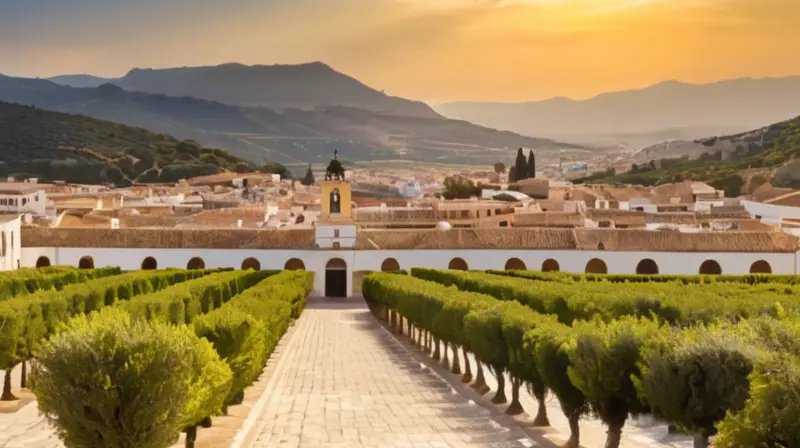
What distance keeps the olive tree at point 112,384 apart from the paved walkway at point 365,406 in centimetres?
458

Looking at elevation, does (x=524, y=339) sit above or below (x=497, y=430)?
above

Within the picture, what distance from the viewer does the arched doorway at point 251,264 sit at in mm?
58391

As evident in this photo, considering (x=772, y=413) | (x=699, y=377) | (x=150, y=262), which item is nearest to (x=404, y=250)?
(x=150, y=262)

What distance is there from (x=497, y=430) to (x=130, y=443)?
8.10m

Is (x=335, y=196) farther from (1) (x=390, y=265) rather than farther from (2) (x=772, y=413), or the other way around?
(2) (x=772, y=413)

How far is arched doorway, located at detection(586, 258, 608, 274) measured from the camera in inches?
2223

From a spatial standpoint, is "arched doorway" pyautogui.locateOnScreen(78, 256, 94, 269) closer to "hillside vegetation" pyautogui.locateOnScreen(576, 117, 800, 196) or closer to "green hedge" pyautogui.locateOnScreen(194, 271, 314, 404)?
"green hedge" pyautogui.locateOnScreen(194, 271, 314, 404)

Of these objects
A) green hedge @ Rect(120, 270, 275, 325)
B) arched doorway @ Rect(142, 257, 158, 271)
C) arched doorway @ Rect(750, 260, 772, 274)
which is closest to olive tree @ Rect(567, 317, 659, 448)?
green hedge @ Rect(120, 270, 275, 325)

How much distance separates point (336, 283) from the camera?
59.3 meters

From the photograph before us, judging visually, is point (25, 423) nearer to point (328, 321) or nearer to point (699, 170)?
point (328, 321)

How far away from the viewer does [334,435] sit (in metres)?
18.8

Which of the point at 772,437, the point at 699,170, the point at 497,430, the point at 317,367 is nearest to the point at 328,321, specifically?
the point at 317,367

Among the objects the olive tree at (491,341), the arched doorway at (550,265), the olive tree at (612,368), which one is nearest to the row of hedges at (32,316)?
the olive tree at (491,341)

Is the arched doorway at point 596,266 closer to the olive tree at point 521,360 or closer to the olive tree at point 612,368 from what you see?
the olive tree at point 521,360
